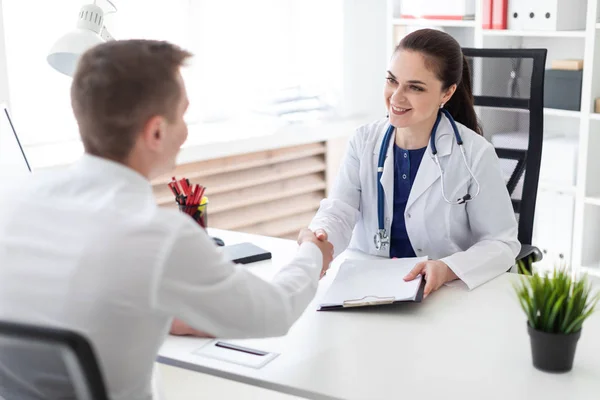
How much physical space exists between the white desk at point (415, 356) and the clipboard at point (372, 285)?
26 mm

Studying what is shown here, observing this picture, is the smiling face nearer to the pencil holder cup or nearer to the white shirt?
the pencil holder cup

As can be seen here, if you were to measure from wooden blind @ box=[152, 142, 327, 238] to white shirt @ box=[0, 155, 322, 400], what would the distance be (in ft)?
7.33

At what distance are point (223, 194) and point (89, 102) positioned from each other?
255 cm

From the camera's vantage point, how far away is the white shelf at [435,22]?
376 centimetres

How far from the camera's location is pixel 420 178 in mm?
2246

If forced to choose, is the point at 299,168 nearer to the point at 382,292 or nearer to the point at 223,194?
the point at 223,194

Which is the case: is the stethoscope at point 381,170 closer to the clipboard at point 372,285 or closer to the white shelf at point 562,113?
the clipboard at point 372,285

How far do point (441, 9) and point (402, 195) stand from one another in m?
1.79

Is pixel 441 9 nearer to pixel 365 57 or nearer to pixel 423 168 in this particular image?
pixel 365 57

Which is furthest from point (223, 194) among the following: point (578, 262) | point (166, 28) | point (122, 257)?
point (122, 257)

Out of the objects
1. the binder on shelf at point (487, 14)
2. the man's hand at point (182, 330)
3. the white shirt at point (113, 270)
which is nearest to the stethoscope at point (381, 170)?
the man's hand at point (182, 330)

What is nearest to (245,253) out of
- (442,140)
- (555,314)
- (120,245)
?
(442,140)

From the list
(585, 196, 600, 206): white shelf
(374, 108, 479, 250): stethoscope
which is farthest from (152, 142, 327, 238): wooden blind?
(374, 108, 479, 250): stethoscope

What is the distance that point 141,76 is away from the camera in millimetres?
1187
